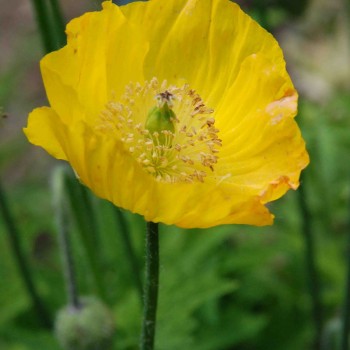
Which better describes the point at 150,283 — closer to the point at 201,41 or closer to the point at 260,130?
the point at 260,130

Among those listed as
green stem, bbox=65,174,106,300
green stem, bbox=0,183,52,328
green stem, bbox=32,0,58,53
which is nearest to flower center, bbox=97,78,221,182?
green stem, bbox=32,0,58,53

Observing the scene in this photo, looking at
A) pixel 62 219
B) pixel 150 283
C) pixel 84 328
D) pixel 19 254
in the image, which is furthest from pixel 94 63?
pixel 19 254

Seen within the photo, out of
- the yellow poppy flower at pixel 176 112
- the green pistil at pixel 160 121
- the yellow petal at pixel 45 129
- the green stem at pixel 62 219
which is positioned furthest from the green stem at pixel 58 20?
the yellow petal at pixel 45 129

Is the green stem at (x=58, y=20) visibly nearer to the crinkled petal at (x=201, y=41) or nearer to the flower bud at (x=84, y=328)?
the crinkled petal at (x=201, y=41)

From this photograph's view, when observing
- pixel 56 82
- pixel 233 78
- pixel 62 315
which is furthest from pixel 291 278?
pixel 56 82

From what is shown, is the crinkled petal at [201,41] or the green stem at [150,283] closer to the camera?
the green stem at [150,283]

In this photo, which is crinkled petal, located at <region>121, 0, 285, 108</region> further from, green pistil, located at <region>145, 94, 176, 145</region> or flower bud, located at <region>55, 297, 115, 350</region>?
flower bud, located at <region>55, 297, 115, 350</region>

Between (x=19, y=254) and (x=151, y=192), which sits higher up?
(x=151, y=192)

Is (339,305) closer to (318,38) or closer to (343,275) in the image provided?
(343,275)

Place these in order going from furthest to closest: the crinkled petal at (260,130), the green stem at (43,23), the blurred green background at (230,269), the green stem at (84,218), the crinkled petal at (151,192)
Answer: the blurred green background at (230,269) < the green stem at (84,218) < the green stem at (43,23) < the crinkled petal at (260,130) < the crinkled petal at (151,192)
